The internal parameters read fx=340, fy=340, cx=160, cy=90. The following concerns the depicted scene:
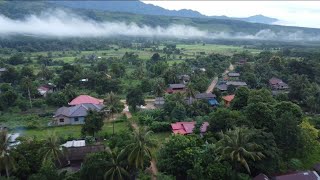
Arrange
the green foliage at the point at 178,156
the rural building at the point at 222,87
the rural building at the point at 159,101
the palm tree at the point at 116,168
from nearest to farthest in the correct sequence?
the palm tree at the point at 116,168 → the green foliage at the point at 178,156 → the rural building at the point at 159,101 → the rural building at the point at 222,87

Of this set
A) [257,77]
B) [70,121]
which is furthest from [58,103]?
[257,77]

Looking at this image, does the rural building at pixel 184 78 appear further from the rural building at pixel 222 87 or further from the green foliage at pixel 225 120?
the green foliage at pixel 225 120

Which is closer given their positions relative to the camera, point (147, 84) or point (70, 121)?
point (70, 121)

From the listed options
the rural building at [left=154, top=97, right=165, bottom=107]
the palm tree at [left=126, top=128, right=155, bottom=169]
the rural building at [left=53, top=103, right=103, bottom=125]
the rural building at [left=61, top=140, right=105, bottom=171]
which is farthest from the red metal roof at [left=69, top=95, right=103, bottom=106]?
the palm tree at [left=126, top=128, right=155, bottom=169]

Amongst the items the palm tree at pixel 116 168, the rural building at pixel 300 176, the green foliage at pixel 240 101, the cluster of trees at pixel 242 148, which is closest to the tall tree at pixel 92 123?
the cluster of trees at pixel 242 148

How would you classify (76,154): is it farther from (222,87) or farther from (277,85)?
(277,85)

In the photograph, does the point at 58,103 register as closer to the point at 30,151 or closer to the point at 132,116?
the point at 132,116

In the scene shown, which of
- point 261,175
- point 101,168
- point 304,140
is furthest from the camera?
point 304,140

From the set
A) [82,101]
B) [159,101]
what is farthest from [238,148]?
[82,101]
